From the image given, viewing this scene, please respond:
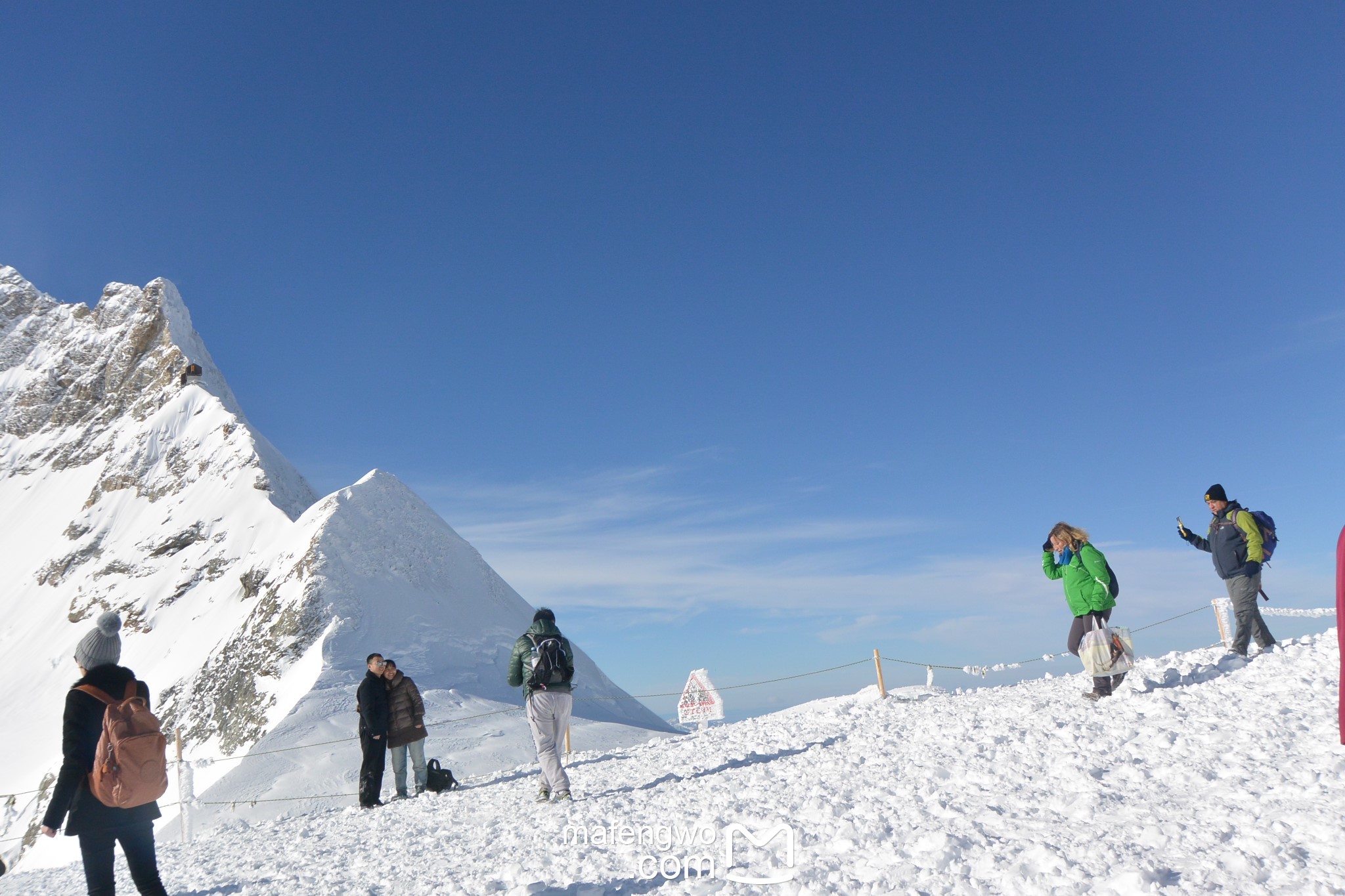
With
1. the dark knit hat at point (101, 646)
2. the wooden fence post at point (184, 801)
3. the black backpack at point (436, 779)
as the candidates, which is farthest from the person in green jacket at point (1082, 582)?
the wooden fence post at point (184, 801)

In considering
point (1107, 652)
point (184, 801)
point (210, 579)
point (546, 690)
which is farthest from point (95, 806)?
point (210, 579)

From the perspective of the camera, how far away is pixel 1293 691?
6.86 metres

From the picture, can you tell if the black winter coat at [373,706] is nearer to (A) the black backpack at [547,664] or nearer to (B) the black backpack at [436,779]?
(B) the black backpack at [436,779]

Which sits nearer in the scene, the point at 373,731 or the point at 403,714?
the point at 373,731

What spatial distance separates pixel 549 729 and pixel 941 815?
391 centimetres

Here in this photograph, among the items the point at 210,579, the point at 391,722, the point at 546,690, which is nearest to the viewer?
the point at 546,690

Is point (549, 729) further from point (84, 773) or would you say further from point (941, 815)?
point (941, 815)

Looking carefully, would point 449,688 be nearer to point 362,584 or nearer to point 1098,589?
point 362,584

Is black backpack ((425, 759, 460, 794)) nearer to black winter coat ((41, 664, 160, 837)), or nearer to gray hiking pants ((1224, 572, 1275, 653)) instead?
black winter coat ((41, 664, 160, 837))

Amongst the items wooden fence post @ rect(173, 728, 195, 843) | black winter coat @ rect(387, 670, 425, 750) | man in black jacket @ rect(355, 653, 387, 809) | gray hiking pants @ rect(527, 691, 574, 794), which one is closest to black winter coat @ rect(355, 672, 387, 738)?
man in black jacket @ rect(355, 653, 387, 809)

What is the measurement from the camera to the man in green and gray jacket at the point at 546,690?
741 cm

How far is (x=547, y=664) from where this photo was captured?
24.6 feet

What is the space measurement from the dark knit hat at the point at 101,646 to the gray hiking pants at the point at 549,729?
11.5 feet

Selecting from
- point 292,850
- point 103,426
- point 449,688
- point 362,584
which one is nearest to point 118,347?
point 103,426
